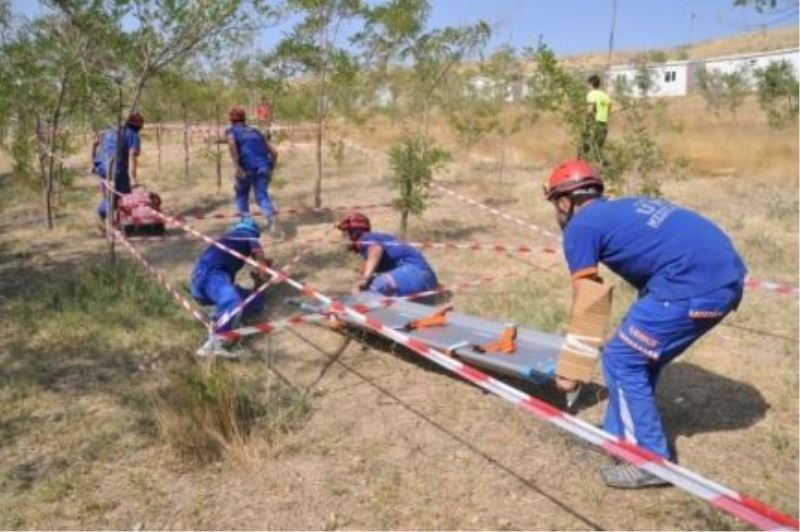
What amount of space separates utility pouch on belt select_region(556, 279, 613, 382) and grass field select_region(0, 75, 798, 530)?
0.68 meters

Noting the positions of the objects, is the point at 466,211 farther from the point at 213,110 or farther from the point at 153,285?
the point at 213,110

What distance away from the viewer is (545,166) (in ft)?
65.2

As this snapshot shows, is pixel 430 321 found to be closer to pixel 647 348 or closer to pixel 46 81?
pixel 647 348

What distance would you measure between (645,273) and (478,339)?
185cm

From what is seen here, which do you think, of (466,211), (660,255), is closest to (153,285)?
(660,255)

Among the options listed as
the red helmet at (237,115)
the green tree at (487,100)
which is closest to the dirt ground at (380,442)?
the red helmet at (237,115)

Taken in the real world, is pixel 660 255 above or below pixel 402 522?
above

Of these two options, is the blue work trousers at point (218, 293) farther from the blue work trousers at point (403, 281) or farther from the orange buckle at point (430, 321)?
the orange buckle at point (430, 321)

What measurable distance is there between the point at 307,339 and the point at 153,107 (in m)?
12.6

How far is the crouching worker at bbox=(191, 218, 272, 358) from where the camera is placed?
20.3ft

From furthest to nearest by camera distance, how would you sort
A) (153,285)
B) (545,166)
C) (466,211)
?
(545,166), (466,211), (153,285)

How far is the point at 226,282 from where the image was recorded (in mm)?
6605

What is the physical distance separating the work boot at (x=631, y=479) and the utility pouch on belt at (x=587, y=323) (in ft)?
1.89

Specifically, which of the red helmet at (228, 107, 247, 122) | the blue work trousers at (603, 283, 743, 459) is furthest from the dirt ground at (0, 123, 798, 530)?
the red helmet at (228, 107, 247, 122)
